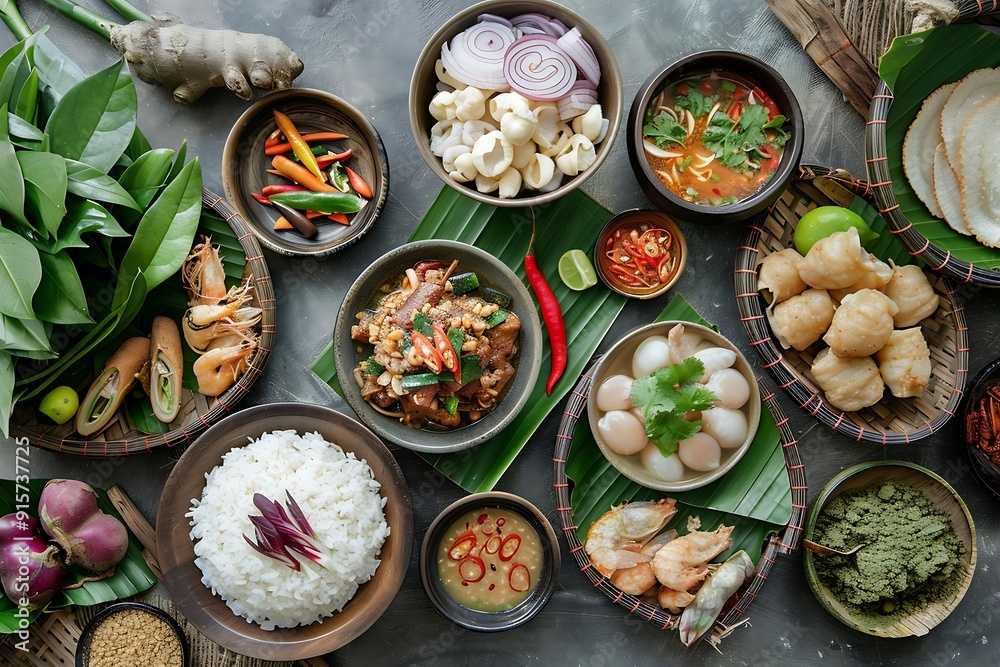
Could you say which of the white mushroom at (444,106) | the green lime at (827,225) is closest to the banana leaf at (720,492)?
the green lime at (827,225)

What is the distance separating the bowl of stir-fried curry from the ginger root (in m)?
1.01

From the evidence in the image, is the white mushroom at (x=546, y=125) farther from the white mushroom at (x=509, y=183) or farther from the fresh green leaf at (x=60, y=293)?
the fresh green leaf at (x=60, y=293)

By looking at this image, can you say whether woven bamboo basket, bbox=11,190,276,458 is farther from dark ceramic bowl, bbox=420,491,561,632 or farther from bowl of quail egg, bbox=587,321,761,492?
bowl of quail egg, bbox=587,321,761,492

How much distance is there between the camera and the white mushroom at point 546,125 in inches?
108

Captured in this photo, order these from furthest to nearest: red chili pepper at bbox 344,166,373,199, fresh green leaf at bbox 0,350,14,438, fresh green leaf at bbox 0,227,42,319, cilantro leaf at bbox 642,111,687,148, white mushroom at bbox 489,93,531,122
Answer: red chili pepper at bbox 344,166,373,199
cilantro leaf at bbox 642,111,687,148
white mushroom at bbox 489,93,531,122
fresh green leaf at bbox 0,350,14,438
fresh green leaf at bbox 0,227,42,319

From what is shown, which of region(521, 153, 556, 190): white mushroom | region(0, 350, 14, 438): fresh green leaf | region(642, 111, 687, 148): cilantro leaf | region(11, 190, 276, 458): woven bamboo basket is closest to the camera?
region(0, 350, 14, 438): fresh green leaf

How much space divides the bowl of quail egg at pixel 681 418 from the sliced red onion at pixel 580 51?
112 centimetres

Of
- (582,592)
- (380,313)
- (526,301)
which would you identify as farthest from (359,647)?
(526,301)

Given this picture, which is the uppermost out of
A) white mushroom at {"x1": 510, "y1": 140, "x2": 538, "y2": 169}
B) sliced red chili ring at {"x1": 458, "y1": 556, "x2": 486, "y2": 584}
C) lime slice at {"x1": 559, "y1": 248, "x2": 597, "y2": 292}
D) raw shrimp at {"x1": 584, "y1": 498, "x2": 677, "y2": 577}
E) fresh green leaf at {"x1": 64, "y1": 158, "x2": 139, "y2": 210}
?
white mushroom at {"x1": 510, "y1": 140, "x2": 538, "y2": 169}

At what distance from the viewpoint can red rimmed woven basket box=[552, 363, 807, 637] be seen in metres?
2.93

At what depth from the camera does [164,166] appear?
9.18 ft

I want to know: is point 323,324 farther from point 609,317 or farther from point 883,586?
point 883,586

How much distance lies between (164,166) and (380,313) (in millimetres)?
1094

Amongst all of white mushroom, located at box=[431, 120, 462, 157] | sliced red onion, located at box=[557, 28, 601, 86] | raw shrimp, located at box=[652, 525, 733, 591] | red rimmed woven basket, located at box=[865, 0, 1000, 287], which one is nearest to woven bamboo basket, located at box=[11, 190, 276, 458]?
white mushroom, located at box=[431, 120, 462, 157]
